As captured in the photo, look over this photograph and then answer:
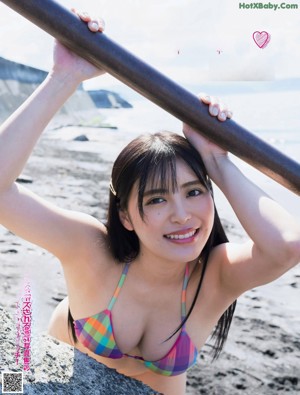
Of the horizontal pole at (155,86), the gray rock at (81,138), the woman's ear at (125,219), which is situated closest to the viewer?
the horizontal pole at (155,86)

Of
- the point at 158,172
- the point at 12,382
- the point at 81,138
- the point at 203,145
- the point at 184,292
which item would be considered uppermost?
the point at 203,145

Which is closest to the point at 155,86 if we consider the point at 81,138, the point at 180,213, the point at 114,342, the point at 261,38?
the point at 180,213

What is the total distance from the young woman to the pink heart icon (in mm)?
2070

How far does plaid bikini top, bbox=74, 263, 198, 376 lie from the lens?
2.62 metres

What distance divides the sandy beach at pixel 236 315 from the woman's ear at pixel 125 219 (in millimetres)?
612

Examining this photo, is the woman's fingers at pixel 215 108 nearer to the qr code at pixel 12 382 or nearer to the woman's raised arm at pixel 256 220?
the woman's raised arm at pixel 256 220

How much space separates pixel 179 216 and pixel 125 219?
12.5 inches

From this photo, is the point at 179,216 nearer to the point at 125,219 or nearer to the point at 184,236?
the point at 184,236

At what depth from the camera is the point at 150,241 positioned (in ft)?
7.77

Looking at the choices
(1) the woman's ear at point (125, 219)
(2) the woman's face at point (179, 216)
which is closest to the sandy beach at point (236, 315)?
(1) the woman's ear at point (125, 219)

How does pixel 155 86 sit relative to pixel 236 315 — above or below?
above

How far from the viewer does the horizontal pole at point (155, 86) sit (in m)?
1.98

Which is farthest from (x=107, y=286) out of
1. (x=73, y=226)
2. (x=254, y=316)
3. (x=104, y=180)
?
(x=104, y=180)

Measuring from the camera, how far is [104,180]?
33.0 feet
